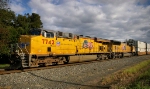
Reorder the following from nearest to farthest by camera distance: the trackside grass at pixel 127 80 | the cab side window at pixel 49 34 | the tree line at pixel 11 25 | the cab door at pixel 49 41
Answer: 1. the trackside grass at pixel 127 80
2. the cab door at pixel 49 41
3. the cab side window at pixel 49 34
4. the tree line at pixel 11 25

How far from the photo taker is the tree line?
26286 mm

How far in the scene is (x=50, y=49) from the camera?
17.3 metres

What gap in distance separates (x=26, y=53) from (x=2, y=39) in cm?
1206

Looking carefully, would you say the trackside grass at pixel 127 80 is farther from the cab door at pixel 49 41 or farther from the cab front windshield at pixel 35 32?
the cab front windshield at pixel 35 32

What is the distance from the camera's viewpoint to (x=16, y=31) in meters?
36.2

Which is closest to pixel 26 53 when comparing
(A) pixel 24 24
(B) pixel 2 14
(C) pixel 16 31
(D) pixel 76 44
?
(D) pixel 76 44

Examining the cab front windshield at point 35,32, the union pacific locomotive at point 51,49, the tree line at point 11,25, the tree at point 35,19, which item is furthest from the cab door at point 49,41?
the tree at point 35,19

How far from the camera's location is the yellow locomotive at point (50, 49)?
15.2 meters

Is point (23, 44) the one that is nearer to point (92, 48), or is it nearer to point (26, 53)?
point (26, 53)

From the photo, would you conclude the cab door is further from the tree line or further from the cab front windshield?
the tree line

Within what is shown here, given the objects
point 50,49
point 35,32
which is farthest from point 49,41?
point 35,32

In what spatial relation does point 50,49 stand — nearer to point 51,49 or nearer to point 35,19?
point 51,49

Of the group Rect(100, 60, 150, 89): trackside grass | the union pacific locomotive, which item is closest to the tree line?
the union pacific locomotive

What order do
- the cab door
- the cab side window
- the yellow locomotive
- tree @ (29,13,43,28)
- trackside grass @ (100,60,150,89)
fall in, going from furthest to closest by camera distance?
tree @ (29,13,43,28) → the cab side window → the cab door → the yellow locomotive → trackside grass @ (100,60,150,89)
